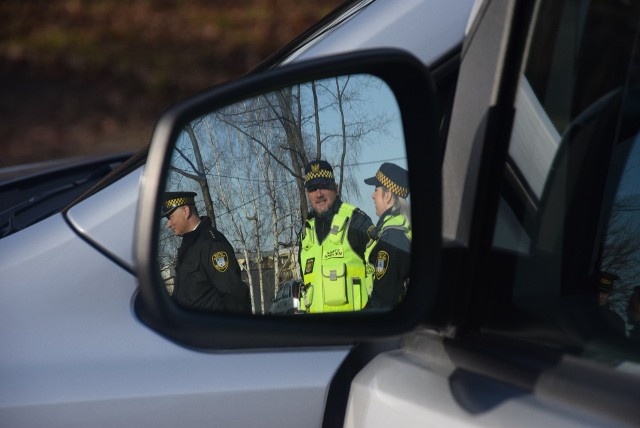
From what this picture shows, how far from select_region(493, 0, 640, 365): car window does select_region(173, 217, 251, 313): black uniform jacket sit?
472 millimetres

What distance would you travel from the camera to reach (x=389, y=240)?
1554mm

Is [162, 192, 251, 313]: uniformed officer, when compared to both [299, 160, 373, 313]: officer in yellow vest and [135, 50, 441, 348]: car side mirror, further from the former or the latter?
[299, 160, 373, 313]: officer in yellow vest

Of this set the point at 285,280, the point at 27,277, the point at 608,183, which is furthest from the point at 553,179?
the point at 27,277

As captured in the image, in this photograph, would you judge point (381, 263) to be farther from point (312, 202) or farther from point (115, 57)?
point (115, 57)

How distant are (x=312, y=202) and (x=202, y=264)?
0.75ft

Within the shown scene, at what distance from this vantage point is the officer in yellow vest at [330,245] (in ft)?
5.03

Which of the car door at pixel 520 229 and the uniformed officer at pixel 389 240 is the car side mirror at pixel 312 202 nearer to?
the uniformed officer at pixel 389 240

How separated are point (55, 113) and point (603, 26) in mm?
10485

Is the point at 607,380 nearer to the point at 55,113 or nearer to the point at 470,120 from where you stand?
the point at 470,120

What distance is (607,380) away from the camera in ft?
4.42

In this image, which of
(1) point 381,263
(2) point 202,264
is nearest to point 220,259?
(2) point 202,264

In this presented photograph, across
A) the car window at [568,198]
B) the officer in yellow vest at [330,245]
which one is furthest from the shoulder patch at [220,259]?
the car window at [568,198]

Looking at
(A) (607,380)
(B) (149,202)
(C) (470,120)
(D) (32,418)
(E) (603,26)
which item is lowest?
(D) (32,418)

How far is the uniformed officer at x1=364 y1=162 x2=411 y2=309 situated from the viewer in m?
1.51
